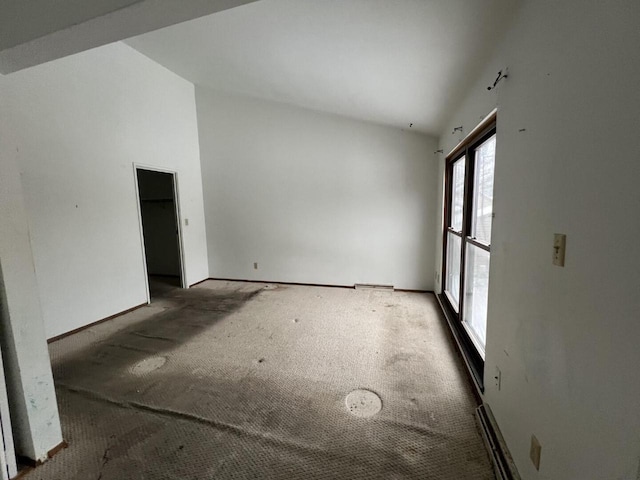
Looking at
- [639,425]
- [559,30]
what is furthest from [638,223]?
[559,30]

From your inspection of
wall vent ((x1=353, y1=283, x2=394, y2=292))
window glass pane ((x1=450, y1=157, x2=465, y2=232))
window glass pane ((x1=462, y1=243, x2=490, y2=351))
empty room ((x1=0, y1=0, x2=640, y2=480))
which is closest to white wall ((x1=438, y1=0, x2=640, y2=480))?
empty room ((x1=0, y1=0, x2=640, y2=480))

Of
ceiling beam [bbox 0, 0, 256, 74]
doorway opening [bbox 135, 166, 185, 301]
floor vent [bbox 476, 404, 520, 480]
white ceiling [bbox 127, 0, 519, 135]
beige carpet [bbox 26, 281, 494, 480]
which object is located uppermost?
white ceiling [bbox 127, 0, 519, 135]

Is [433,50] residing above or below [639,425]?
above

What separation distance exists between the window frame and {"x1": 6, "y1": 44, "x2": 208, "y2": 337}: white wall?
380 cm

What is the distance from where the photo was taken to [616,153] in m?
0.68

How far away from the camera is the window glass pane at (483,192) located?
1976 mm

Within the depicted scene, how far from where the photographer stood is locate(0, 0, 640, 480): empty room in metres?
0.84

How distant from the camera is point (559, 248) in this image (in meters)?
0.93

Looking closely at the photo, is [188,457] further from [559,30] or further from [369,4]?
[369,4]

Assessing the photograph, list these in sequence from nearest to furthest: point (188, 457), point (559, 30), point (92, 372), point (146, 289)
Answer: point (559, 30)
point (188, 457)
point (92, 372)
point (146, 289)

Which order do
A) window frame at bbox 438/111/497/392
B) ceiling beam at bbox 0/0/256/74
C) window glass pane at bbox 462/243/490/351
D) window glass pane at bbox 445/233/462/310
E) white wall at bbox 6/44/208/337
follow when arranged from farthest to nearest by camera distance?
1. window glass pane at bbox 445/233/462/310
2. white wall at bbox 6/44/208/337
3. window glass pane at bbox 462/243/490/351
4. window frame at bbox 438/111/497/392
5. ceiling beam at bbox 0/0/256/74

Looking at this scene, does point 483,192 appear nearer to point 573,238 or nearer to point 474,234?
point 474,234

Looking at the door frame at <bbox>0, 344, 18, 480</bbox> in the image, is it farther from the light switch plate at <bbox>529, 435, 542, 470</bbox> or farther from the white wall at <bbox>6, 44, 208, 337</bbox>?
the light switch plate at <bbox>529, 435, 542, 470</bbox>

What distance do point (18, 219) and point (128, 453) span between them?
1334 millimetres
